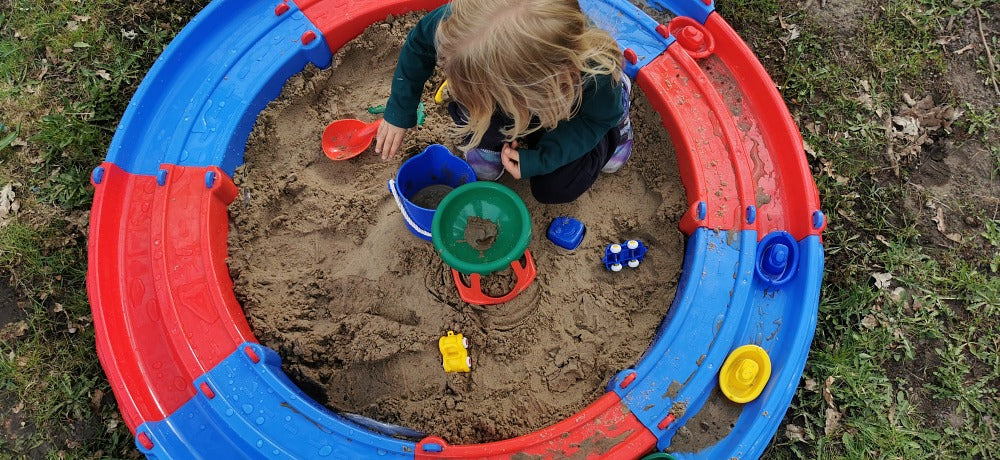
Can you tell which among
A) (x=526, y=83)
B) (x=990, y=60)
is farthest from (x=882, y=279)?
(x=526, y=83)

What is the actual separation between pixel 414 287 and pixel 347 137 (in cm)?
53

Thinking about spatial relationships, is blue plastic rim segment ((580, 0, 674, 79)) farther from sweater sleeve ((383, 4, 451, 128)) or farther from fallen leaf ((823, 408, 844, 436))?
fallen leaf ((823, 408, 844, 436))

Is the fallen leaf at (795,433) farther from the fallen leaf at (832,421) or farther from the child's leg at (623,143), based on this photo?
the child's leg at (623,143)

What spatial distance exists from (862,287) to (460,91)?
1457 millimetres

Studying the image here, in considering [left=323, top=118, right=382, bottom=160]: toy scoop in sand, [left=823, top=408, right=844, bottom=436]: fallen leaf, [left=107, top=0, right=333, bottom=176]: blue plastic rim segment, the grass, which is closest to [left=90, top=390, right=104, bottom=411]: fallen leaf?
the grass

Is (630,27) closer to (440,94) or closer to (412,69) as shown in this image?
(440,94)

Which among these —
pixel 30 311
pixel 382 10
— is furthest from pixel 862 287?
pixel 30 311

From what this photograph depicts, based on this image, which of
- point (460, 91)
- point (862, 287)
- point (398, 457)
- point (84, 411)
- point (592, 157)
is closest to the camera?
point (460, 91)

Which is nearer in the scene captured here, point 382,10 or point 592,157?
point 592,157

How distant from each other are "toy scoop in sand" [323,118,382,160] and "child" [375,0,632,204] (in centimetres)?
23

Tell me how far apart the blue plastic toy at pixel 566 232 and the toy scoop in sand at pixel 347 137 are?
0.63 m

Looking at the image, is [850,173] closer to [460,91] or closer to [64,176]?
[460,91]

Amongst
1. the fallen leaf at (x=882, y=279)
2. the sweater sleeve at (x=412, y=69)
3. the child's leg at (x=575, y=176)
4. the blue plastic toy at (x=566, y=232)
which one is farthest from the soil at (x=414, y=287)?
the fallen leaf at (x=882, y=279)

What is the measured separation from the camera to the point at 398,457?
152cm
